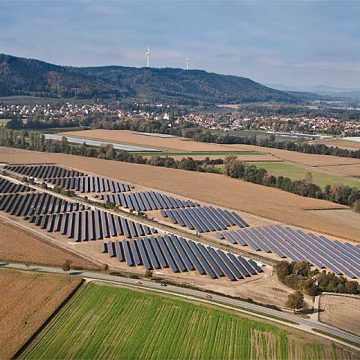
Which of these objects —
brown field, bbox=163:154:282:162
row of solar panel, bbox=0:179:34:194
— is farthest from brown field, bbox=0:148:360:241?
row of solar panel, bbox=0:179:34:194

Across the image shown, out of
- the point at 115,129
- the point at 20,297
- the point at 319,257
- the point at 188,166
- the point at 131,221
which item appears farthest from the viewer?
the point at 115,129

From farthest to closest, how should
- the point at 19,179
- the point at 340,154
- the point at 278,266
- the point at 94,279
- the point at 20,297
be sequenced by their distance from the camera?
the point at 340,154, the point at 19,179, the point at 278,266, the point at 94,279, the point at 20,297

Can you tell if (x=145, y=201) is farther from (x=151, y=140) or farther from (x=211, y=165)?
(x=151, y=140)

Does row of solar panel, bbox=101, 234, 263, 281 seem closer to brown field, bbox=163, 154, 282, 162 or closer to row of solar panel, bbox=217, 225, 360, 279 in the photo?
row of solar panel, bbox=217, 225, 360, 279

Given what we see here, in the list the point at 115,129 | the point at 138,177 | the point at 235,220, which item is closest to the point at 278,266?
the point at 235,220

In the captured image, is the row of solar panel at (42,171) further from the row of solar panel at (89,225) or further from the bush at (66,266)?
the bush at (66,266)

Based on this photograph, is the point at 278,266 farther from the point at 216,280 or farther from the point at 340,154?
the point at 340,154
